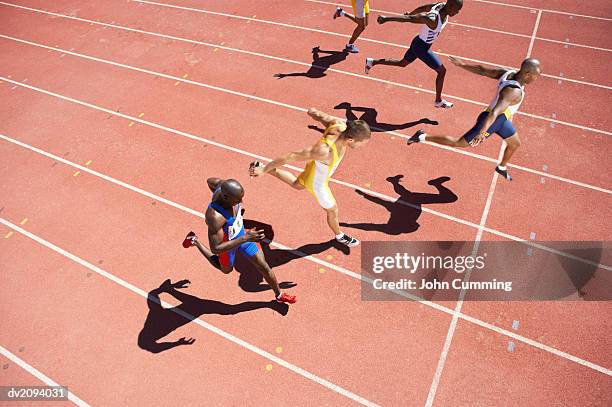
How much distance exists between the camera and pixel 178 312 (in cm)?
537

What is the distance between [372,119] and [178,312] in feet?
17.8

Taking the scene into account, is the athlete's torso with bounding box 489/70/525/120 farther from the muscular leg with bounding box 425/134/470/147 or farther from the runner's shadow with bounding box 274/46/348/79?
the runner's shadow with bounding box 274/46/348/79

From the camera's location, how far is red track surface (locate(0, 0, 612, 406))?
472 centimetres

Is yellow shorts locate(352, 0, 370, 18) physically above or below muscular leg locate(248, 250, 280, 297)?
above

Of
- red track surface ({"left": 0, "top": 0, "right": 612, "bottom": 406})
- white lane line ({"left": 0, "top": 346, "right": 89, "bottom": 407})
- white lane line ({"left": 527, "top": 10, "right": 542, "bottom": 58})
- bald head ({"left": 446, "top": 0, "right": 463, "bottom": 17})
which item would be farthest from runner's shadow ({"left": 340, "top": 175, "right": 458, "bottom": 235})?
white lane line ({"left": 527, "top": 10, "right": 542, "bottom": 58})

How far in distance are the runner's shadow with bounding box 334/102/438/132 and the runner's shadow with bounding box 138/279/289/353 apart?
14.4 ft

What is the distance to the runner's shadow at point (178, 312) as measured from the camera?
5.12m

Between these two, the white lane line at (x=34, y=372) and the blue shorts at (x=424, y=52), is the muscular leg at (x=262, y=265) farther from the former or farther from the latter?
the blue shorts at (x=424, y=52)

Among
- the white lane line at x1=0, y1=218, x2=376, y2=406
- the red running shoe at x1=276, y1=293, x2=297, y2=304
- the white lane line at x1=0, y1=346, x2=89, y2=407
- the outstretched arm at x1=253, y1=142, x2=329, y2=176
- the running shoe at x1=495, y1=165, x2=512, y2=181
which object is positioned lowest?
the white lane line at x1=0, y1=346, x2=89, y2=407

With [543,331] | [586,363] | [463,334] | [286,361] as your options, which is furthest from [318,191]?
[586,363]

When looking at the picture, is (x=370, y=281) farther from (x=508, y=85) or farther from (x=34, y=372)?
(x=34, y=372)

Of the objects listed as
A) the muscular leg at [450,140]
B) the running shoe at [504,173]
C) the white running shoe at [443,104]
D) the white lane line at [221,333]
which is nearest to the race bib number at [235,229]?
the white lane line at [221,333]

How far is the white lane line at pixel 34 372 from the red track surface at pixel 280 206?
67 millimetres

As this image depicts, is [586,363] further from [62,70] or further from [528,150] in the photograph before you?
[62,70]
